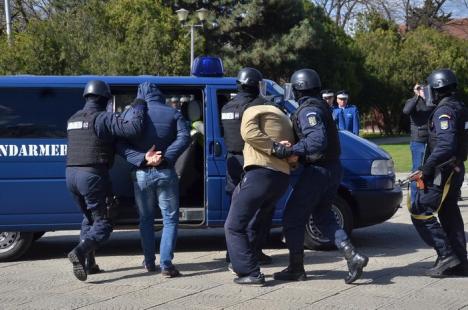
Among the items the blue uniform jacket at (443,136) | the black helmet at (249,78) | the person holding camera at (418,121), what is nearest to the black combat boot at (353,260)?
the blue uniform jacket at (443,136)

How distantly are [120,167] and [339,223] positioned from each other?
248 centimetres

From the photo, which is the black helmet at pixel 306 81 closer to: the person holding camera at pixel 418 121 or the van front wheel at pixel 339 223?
the van front wheel at pixel 339 223

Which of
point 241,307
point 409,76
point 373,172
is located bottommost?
point 241,307

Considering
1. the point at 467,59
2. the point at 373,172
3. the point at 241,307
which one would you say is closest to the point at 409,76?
the point at 467,59

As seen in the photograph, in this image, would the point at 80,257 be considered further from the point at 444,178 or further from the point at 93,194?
the point at 444,178

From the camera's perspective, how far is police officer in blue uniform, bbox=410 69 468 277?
21.0 ft

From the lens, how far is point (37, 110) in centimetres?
759

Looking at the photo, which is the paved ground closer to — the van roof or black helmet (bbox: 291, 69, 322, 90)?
black helmet (bbox: 291, 69, 322, 90)

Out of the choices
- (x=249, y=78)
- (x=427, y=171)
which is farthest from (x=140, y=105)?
(x=427, y=171)

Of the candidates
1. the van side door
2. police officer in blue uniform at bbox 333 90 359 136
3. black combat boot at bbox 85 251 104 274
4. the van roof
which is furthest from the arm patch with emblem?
police officer in blue uniform at bbox 333 90 359 136

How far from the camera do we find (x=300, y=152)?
6.23 m

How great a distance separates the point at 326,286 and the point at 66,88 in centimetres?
342

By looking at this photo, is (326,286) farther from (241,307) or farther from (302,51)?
(302,51)

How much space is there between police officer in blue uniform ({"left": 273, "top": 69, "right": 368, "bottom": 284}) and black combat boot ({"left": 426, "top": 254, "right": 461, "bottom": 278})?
31.3 inches
